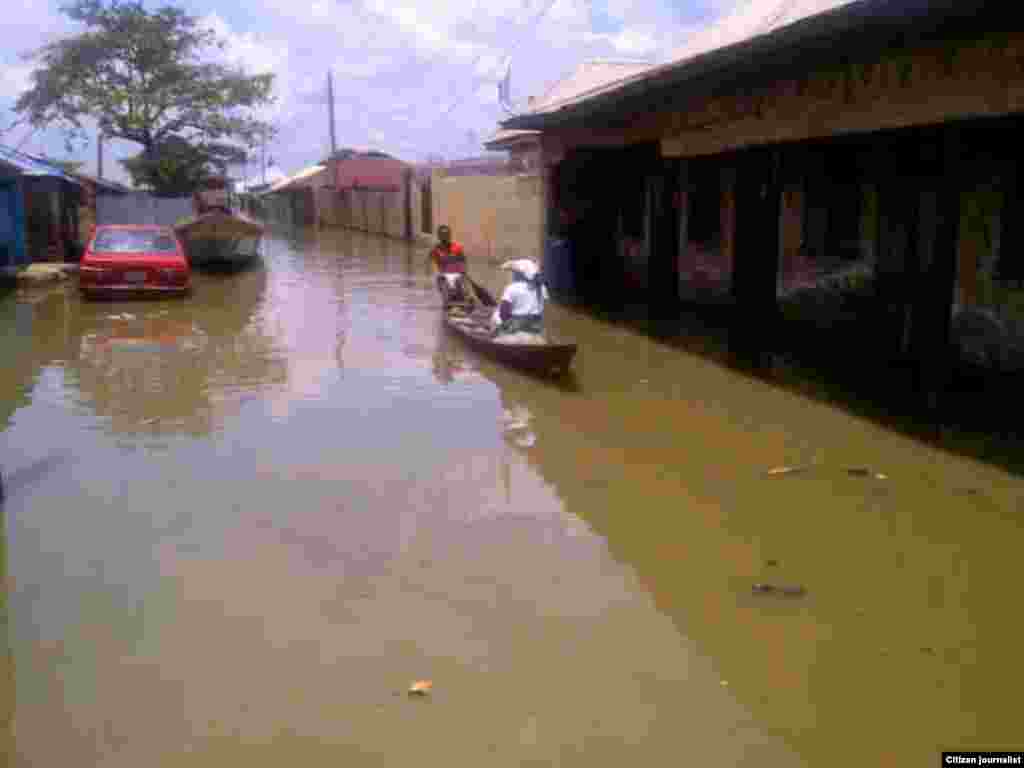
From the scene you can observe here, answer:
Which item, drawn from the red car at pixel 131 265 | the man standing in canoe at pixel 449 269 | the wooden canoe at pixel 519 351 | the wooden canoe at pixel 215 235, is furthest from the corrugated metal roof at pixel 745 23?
the wooden canoe at pixel 215 235

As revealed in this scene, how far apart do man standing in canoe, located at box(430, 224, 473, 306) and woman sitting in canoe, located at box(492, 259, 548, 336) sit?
3.67 m

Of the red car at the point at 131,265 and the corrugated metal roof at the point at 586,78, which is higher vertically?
the corrugated metal roof at the point at 586,78

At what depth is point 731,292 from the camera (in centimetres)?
1608

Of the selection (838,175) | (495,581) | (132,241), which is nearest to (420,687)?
(495,581)

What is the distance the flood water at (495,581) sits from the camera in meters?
4.04

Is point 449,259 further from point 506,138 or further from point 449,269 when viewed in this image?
point 506,138

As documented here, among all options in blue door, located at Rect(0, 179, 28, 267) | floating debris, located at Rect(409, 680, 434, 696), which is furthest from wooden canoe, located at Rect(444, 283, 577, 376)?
blue door, located at Rect(0, 179, 28, 267)

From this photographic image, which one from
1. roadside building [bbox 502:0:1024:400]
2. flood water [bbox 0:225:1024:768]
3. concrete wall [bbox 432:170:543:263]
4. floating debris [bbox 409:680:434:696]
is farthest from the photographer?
concrete wall [bbox 432:170:543:263]

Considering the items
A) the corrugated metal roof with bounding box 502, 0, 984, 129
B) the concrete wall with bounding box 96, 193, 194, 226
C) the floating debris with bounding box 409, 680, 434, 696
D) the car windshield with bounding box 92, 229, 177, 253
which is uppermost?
the corrugated metal roof with bounding box 502, 0, 984, 129

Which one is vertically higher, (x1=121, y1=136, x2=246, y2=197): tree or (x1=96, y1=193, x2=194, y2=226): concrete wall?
(x1=121, y1=136, x2=246, y2=197): tree

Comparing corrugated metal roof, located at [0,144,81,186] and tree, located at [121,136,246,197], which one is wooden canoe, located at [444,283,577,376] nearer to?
corrugated metal roof, located at [0,144,81,186]

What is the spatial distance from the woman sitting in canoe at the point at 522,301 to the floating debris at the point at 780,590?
609cm

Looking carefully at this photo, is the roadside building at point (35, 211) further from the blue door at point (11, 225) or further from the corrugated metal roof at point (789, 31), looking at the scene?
the corrugated metal roof at point (789, 31)

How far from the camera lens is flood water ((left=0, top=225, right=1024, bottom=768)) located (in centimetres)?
404
